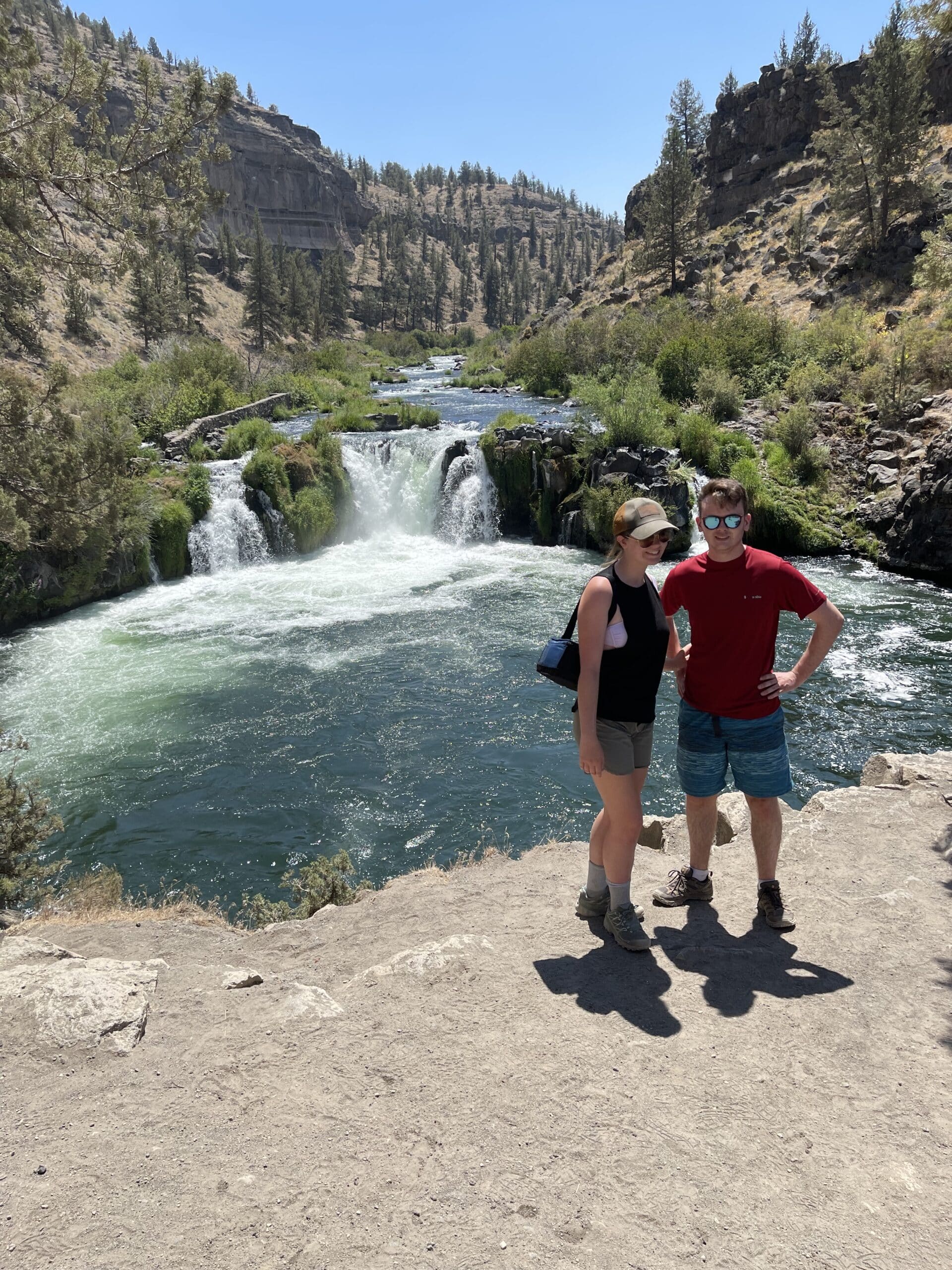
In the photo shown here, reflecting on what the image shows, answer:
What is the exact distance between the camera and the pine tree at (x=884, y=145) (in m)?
37.0

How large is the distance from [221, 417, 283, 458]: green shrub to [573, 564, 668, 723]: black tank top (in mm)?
21200

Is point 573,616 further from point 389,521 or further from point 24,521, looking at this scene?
point 389,521

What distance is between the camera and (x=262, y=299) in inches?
2253

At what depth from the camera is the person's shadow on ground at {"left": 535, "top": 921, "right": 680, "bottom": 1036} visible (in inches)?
143

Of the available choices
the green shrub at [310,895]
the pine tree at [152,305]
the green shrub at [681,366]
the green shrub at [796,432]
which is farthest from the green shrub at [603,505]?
the pine tree at [152,305]

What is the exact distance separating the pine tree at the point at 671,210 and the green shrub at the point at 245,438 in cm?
3862

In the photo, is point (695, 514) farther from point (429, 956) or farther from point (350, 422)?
point (429, 956)

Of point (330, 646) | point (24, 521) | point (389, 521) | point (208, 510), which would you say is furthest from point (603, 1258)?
point (389, 521)

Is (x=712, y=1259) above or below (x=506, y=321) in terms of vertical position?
below

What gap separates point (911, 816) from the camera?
610cm

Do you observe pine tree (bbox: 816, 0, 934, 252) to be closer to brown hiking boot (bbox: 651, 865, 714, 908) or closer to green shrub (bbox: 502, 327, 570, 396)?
green shrub (bbox: 502, 327, 570, 396)

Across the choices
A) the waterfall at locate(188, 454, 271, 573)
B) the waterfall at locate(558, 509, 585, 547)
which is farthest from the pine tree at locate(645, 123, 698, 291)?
the waterfall at locate(188, 454, 271, 573)

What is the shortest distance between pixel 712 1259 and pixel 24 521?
28.5 feet

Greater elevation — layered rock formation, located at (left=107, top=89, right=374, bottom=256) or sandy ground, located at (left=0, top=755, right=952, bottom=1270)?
layered rock formation, located at (left=107, top=89, right=374, bottom=256)
